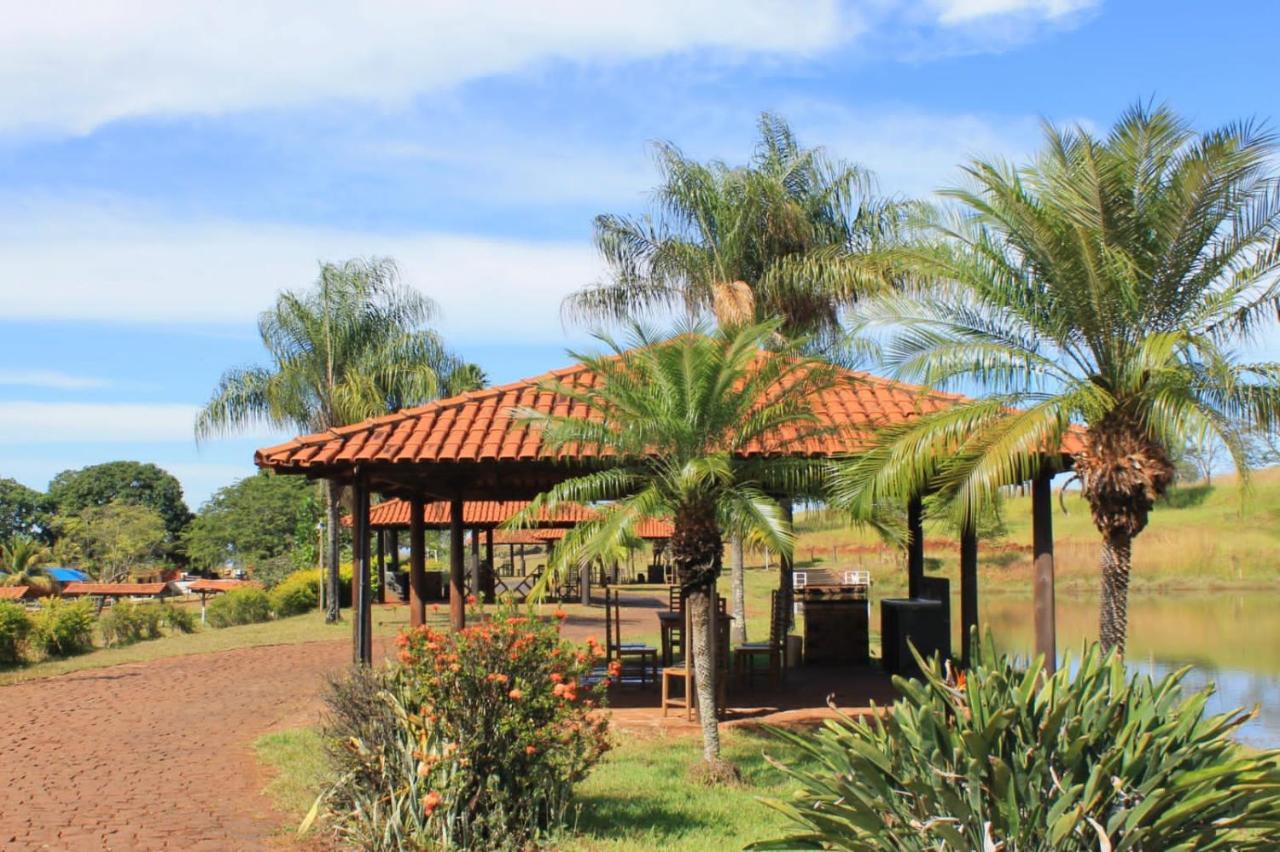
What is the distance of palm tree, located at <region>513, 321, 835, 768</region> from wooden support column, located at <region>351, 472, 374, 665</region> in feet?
7.89

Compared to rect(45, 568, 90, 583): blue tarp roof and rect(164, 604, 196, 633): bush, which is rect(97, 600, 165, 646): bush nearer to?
rect(164, 604, 196, 633): bush

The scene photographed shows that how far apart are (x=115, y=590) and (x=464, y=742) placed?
36005mm

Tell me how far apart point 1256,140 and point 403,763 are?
7.21 metres

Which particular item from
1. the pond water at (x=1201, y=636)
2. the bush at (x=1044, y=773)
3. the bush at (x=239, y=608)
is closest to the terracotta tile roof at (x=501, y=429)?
the pond water at (x=1201, y=636)

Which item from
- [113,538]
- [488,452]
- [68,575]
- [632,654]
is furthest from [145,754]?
[113,538]

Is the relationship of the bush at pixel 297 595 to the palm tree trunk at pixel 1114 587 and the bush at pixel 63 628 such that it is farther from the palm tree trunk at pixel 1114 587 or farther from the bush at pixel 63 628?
the palm tree trunk at pixel 1114 587

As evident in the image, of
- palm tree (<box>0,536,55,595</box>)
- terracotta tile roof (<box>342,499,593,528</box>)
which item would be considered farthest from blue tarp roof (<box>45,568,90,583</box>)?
terracotta tile roof (<box>342,499,593,528</box>)

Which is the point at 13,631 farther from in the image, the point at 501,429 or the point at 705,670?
the point at 705,670

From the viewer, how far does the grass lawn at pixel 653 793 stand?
25.6 feet

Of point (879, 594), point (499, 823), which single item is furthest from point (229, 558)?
point (499, 823)

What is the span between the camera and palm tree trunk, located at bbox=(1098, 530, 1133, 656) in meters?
9.64

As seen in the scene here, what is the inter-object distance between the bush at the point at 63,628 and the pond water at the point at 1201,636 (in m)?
14.9

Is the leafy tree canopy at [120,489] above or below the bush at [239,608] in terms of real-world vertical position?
above

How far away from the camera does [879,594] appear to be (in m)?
41.1
